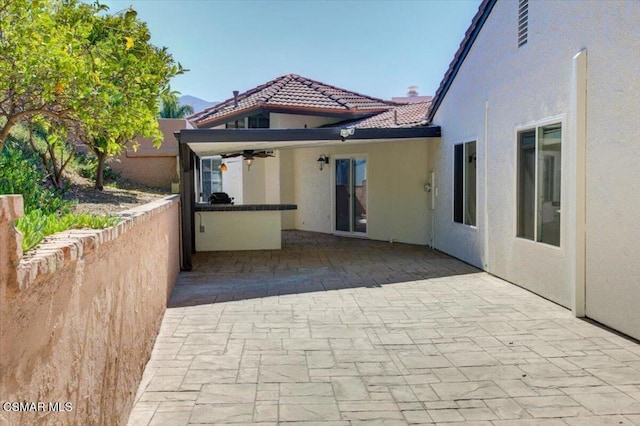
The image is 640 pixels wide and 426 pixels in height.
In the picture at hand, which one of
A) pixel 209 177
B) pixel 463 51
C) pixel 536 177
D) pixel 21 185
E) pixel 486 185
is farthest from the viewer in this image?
pixel 209 177

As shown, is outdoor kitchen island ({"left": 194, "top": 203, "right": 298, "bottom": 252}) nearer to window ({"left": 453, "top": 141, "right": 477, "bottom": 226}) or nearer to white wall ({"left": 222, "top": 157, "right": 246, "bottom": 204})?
window ({"left": 453, "top": 141, "right": 477, "bottom": 226})

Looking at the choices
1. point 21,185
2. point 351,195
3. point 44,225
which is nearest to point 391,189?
point 351,195

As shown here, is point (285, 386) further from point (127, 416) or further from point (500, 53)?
point (500, 53)

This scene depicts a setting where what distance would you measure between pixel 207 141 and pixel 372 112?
9.05 metres

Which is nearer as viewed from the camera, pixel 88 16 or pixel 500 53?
pixel 88 16

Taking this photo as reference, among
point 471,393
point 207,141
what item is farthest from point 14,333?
point 207,141

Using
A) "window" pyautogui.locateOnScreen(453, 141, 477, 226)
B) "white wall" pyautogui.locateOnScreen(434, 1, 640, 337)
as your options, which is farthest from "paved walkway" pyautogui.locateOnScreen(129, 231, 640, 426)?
"window" pyautogui.locateOnScreen(453, 141, 477, 226)

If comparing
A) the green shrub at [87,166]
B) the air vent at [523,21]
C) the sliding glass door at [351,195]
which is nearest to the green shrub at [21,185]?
the green shrub at [87,166]

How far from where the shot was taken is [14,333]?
1.76 meters

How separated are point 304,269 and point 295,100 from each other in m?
8.87

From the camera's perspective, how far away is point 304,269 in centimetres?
1062

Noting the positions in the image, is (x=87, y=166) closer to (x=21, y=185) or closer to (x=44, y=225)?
(x=21, y=185)

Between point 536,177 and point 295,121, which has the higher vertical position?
point 295,121

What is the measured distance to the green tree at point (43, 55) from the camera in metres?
4.15
